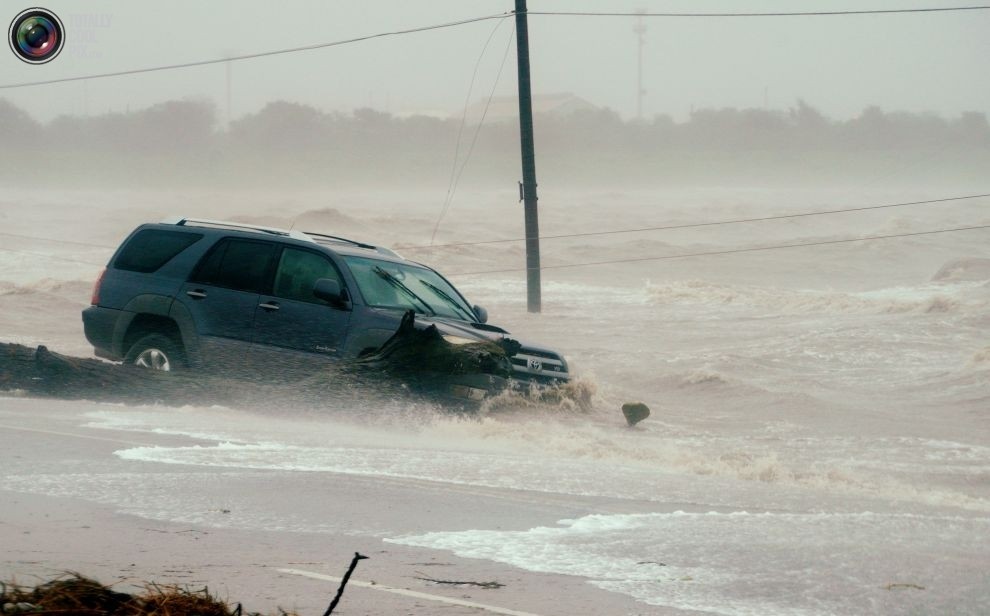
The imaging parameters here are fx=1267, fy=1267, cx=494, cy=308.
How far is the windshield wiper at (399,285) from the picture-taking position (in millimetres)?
12969

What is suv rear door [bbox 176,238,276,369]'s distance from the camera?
12.5 meters

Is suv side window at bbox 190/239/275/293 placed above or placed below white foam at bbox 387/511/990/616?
above

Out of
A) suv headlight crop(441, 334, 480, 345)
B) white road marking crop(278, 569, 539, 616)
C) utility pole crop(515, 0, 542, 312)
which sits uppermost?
utility pole crop(515, 0, 542, 312)

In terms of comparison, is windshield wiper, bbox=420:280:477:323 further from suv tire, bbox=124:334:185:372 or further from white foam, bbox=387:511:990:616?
white foam, bbox=387:511:990:616

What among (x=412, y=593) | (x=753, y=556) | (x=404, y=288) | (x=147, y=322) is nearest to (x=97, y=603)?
(x=412, y=593)

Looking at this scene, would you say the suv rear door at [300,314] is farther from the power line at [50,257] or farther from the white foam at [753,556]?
the power line at [50,257]

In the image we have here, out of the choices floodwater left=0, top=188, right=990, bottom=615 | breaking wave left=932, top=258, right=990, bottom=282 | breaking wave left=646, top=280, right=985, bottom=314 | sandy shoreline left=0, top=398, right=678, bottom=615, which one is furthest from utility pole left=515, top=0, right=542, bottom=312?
breaking wave left=932, top=258, right=990, bottom=282

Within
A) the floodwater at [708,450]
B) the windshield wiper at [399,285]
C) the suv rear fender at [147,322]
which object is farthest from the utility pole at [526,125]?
the suv rear fender at [147,322]

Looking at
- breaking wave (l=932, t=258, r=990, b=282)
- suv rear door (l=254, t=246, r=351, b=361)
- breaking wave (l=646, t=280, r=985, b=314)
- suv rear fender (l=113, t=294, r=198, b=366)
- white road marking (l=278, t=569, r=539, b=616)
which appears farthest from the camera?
breaking wave (l=932, t=258, r=990, b=282)

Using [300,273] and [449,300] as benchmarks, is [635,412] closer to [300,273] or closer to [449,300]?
[449,300]

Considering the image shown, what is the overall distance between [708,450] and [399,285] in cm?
374

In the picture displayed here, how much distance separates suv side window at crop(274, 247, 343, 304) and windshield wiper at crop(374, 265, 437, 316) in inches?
22.6

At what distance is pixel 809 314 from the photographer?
114ft

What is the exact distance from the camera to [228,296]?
500 inches
